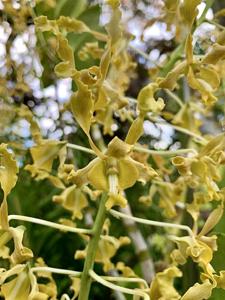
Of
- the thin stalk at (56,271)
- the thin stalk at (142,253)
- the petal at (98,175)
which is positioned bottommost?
the thin stalk at (142,253)

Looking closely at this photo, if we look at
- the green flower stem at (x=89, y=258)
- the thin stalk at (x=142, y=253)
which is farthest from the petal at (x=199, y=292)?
the thin stalk at (x=142, y=253)

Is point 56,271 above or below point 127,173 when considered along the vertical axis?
below

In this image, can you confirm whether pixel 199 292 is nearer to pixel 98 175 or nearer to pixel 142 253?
pixel 98 175

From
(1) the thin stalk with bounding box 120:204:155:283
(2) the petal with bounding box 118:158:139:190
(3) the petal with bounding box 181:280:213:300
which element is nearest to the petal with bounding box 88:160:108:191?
(2) the petal with bounding box 118:158:139:190

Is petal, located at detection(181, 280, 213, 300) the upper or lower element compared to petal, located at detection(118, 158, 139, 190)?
lower

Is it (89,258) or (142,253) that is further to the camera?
(142,253)

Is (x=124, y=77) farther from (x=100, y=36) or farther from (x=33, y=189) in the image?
(x=33, y=189)

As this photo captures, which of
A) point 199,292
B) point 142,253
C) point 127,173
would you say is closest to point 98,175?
point 127,173

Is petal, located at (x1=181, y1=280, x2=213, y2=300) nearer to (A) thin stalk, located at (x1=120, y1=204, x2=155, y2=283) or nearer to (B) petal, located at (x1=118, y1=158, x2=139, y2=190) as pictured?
(B) petal, located at (x1=118, y1=158, x2=139, y2=190)

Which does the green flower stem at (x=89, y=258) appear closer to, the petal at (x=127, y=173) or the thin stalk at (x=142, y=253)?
the petal at (x=127, y=173)

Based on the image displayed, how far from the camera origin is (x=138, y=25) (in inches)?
52.1

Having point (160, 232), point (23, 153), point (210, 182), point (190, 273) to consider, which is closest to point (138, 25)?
point (23, 153)

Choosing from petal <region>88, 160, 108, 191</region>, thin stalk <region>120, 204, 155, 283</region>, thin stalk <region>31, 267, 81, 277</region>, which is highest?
petal <region>88, 160, 108, 191</region>

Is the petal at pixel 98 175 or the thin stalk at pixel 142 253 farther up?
the petal at pixel 98 175
